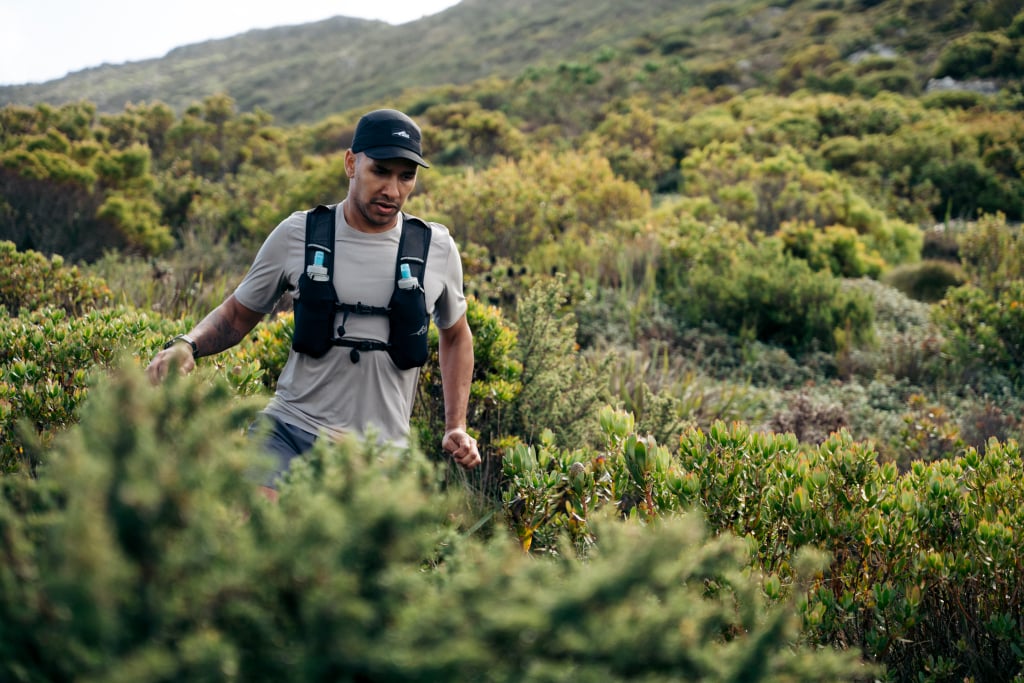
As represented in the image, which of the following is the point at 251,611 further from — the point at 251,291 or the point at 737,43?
the point at 737,43

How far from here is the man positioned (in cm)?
283

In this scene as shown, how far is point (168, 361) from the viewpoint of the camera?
220 cm

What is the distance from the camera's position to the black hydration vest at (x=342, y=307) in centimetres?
277

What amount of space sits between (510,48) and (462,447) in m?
53.6

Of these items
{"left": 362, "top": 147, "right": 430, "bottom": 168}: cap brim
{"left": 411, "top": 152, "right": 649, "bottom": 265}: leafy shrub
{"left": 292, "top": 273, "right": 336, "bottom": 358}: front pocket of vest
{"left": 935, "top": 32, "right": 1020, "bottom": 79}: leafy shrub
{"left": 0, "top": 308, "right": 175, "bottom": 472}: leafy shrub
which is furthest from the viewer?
{"left": 935, "top": 32, "right": 1020, "bottom": 79}: leafy shrub

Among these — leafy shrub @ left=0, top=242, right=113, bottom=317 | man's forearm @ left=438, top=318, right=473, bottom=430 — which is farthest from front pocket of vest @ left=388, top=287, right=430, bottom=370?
leafy shrub @ left=0, top=242, right=113, bottom=317

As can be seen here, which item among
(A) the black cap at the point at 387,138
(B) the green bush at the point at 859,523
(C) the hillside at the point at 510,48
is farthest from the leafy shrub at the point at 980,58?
(A) the black cap at the point at 387,138

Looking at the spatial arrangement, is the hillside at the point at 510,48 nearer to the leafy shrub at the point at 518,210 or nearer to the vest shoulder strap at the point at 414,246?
the leafy shrub at the point at 518,210

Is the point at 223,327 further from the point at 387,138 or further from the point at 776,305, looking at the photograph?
the point at 776,305

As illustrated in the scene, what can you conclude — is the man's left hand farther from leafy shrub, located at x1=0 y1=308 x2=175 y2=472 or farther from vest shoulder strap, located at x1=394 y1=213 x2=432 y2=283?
leafy shrub, located at x1=0 y1=308 x2=175 y2=472

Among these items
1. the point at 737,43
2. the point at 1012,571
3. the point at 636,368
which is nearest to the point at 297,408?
the point at 1012,571

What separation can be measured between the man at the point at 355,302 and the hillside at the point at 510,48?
86.7ft

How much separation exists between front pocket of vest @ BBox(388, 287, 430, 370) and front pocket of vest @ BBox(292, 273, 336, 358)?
232 millimetres

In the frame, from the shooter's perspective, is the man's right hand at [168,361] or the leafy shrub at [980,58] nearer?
the man's right hand at [168,361]
